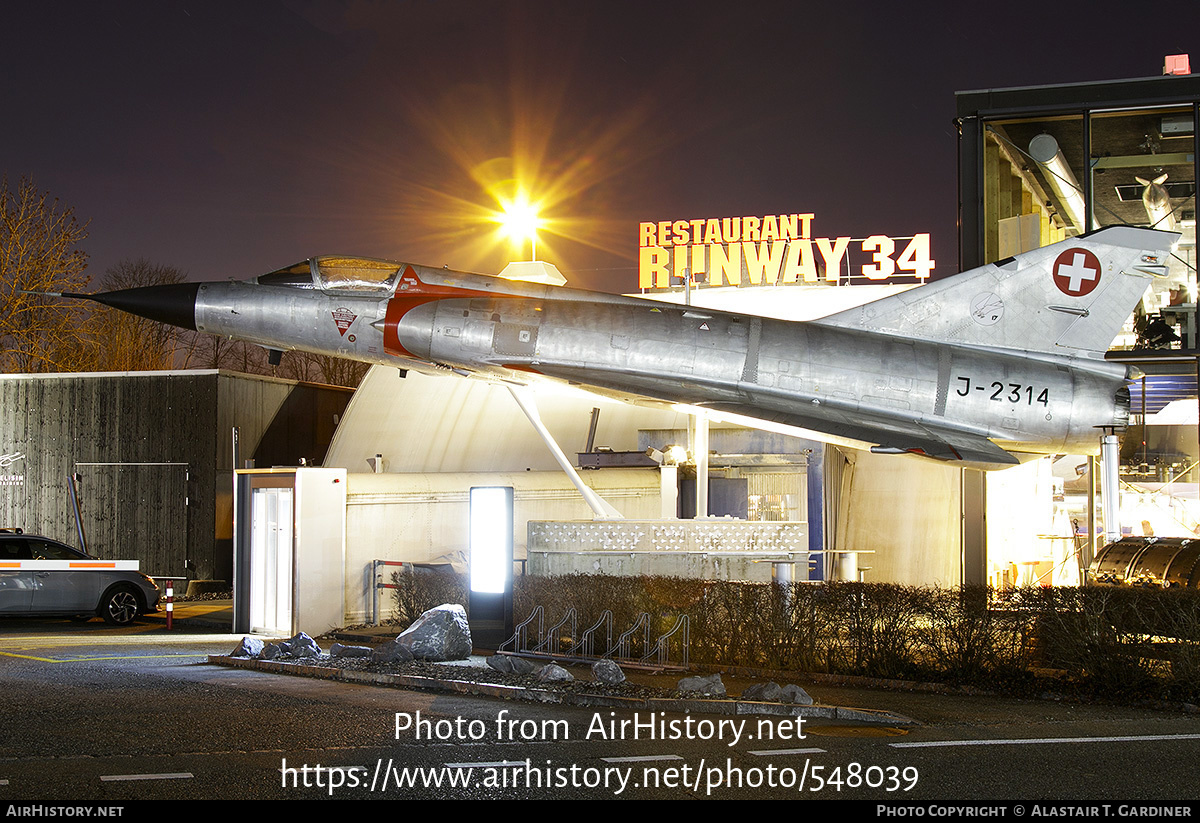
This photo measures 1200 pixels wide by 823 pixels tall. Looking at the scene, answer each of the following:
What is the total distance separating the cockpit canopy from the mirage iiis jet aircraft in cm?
2

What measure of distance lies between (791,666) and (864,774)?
494 cm

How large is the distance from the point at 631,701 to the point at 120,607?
12.8 m

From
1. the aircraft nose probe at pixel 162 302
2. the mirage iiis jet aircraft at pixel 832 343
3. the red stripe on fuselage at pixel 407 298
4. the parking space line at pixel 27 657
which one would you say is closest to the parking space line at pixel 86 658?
the parking space line at pixel 27 657

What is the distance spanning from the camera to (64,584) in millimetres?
18453

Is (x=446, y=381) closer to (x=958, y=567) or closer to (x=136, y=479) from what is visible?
(x=136, y=479)

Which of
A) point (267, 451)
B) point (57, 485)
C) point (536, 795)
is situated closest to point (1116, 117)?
point (536, 795)

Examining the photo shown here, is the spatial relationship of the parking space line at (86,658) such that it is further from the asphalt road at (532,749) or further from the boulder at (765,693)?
the boulder at (765,693)

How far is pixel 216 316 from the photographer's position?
15.2 metres

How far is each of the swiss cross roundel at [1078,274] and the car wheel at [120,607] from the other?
16.2 m

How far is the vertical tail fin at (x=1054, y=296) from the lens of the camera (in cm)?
1343

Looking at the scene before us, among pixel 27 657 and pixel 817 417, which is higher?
pixel 817 417

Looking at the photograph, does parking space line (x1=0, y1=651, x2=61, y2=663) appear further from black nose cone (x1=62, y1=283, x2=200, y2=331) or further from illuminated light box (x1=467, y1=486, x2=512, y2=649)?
illuminated light box (x1=467, y1=486, x2=512, y2=649)

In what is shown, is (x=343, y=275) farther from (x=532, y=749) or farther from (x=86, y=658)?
(x=532, y=749)

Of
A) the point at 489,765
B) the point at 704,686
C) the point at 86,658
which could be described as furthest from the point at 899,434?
the point at 86,658
